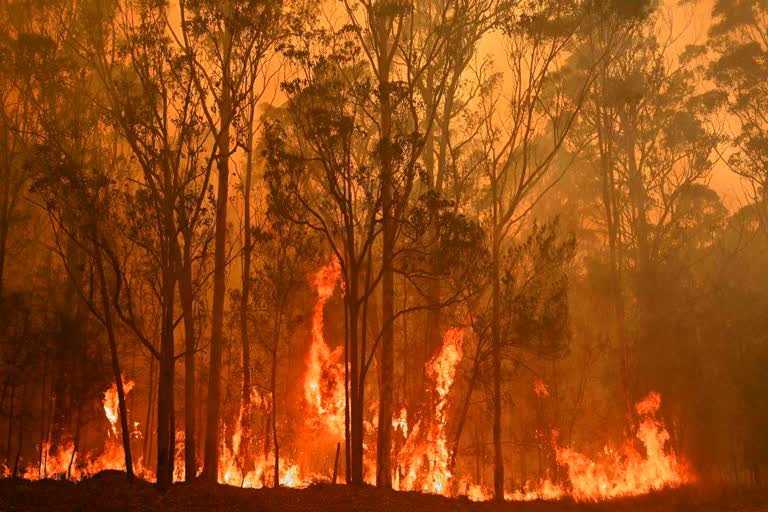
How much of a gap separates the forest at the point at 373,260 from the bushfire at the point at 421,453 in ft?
0.30

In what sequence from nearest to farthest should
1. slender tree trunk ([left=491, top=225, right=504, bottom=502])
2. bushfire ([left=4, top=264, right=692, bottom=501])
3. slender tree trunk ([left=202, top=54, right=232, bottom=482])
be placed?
slender tree trunk ([left=202, top=54, right=232, bottom=482]) < slender tree trunk ([left=491, top=225, right=504, bottom=502]) < bushfire ([left=4, top=264, right=692, bottom=501])

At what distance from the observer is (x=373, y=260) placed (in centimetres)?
2727

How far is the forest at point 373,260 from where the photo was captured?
15453 millimetres

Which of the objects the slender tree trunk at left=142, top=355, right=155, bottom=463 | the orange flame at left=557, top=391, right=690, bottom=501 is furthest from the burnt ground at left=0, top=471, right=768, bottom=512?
the slender tree trunk at left=142, top=355, right=155, bottom=463

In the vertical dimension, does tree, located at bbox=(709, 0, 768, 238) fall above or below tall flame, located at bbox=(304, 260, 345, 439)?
above

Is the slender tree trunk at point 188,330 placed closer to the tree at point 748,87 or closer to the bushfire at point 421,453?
the bushfire at point 421,453

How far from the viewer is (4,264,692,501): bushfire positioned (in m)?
20.1

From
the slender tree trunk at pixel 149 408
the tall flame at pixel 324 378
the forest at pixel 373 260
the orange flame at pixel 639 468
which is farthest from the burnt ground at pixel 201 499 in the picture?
the slender tree trunk at pixel 149 408

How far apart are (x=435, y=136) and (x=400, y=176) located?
10825mm

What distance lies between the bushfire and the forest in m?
0.09

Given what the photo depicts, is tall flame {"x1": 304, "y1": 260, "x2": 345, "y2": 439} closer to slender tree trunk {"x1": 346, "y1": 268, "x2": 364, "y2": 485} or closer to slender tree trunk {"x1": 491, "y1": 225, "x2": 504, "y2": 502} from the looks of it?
slender tree trunk {"x1": 491, "y1": 225, "x2": 504, "y2": 502}

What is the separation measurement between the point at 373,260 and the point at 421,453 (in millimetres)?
9037

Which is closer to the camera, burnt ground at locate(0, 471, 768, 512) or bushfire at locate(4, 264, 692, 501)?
burnt ground at locate(0, 471, 768, 512)

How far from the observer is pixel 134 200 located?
15789mm
